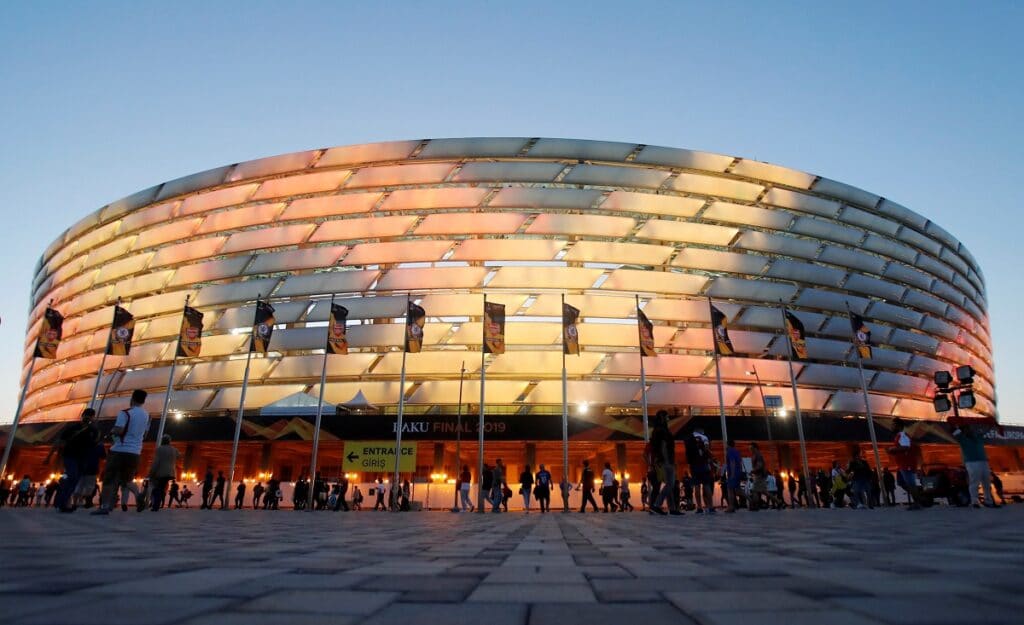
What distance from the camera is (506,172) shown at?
40875mm

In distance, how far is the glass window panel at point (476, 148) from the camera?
137 ft

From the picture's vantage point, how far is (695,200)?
41656 mm

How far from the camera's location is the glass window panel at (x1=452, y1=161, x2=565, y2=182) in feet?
134

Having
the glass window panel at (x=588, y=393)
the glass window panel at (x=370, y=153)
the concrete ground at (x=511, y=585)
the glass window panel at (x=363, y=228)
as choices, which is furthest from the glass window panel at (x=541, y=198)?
the concrete ground at (x=511, y=585)

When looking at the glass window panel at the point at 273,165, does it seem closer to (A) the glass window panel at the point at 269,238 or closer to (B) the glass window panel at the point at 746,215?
(A) the glass window panel at the point at 269,238

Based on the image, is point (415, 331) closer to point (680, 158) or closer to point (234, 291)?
point (234, 291)

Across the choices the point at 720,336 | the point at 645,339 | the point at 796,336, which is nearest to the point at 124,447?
the point at 645,339

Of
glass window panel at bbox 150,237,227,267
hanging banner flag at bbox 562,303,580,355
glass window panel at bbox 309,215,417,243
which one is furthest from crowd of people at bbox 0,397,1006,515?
glass window panel at bbox 150,237,227,267

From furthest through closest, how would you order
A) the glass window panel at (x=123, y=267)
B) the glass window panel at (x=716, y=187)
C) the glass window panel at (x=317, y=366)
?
the glass window panel at (x=123, y=267) < the glass window panel at (x=716, y=187) < the glass window panel at (x=317, y=366)

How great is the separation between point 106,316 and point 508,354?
110 feet

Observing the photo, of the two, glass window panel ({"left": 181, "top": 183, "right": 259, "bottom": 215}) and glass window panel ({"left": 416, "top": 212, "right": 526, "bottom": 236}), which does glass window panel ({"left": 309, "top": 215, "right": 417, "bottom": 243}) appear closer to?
glass window panel ({"left": 416, "top": 212, "right": 526, "bottom": 236})

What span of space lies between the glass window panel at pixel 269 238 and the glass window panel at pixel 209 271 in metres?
0.91

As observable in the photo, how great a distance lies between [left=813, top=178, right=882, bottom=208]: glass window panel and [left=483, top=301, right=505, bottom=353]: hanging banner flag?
Answer: 1336 inches

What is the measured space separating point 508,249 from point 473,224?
324 cm
